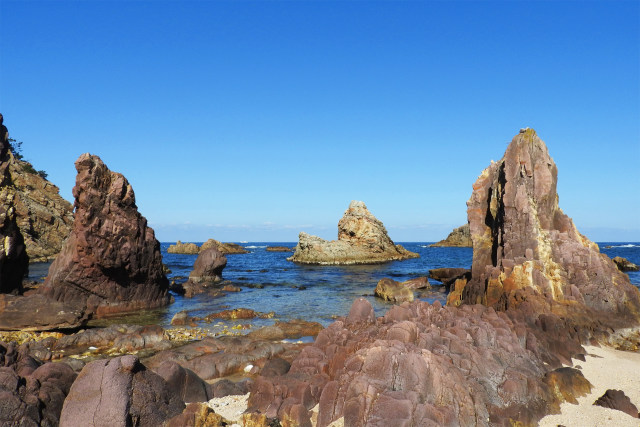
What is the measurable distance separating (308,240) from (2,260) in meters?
61.6

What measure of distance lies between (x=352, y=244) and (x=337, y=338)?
7065cm

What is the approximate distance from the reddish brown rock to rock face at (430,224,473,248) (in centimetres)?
12998

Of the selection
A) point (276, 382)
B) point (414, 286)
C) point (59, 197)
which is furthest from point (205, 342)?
point (59, 197)

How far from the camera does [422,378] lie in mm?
7973

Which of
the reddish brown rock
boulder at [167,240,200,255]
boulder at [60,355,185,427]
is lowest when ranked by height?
the reddish brown rock

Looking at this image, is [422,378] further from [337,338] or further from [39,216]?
[39,216]

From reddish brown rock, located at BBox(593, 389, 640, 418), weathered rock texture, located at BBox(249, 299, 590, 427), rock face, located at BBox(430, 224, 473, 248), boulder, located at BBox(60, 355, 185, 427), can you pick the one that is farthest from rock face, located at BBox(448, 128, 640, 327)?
rock face, located at BBox(430, 224, 473, 248)

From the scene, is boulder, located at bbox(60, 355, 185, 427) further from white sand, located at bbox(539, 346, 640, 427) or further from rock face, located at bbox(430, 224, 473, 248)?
rock face, located at bbox(430, 224, 473, 248)

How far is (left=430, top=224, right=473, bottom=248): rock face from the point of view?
13788 centimetres

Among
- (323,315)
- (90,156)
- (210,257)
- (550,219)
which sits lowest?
(323,315)

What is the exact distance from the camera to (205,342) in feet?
51.8

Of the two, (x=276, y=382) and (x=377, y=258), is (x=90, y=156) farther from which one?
(x=377, y=258)

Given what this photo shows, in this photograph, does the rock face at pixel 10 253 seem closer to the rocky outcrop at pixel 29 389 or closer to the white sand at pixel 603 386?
the rocky outcrop at pixel 29 389

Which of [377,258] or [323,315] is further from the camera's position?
[377,258]
